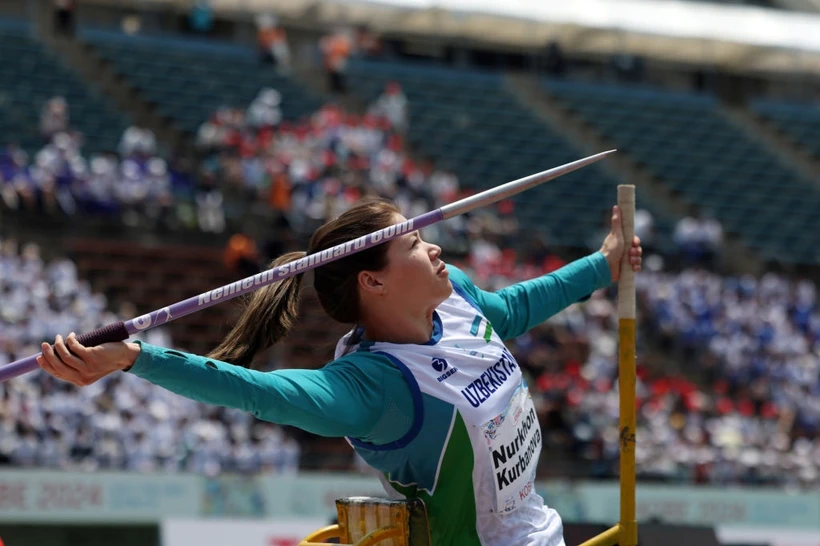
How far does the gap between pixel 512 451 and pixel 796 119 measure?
25724 mm

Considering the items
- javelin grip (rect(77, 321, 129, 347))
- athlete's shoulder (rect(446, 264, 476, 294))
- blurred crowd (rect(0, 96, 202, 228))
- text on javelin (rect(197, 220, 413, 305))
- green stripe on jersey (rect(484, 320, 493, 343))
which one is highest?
blurred crowd (rect(0, 96, 202, 228))

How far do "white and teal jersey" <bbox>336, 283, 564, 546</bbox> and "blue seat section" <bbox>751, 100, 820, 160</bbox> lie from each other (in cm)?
2399

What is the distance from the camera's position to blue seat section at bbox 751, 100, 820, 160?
2716cm

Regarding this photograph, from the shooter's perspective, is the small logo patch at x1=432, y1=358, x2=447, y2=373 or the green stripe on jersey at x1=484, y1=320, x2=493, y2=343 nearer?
the small logo patch at x1=432, y1=358, x2=447, y2=373

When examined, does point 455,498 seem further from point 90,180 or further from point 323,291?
point 90,180

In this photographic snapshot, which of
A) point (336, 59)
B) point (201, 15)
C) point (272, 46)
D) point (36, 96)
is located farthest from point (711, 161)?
Result: point (36, 96)

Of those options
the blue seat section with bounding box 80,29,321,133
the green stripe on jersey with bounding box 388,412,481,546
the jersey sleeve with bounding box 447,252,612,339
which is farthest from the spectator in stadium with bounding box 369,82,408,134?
the green stripe on jersey with bounding box 388,412,481,546

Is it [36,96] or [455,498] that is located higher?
[36,96]

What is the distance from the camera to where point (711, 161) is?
83.4 feet

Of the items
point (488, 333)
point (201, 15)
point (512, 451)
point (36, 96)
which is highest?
point (201, 15)

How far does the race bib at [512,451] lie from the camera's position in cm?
373

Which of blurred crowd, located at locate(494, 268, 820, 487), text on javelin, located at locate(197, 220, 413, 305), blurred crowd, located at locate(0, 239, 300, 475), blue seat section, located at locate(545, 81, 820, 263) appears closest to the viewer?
text on javelin, located at locate(197, 220, 413, 305)

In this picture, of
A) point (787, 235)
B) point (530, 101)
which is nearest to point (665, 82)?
point (530, 101)

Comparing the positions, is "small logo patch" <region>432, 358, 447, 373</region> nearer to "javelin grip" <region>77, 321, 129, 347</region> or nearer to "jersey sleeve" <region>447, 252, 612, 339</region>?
"jersey sleeve" <region>447, 252, 612, 339</region>
